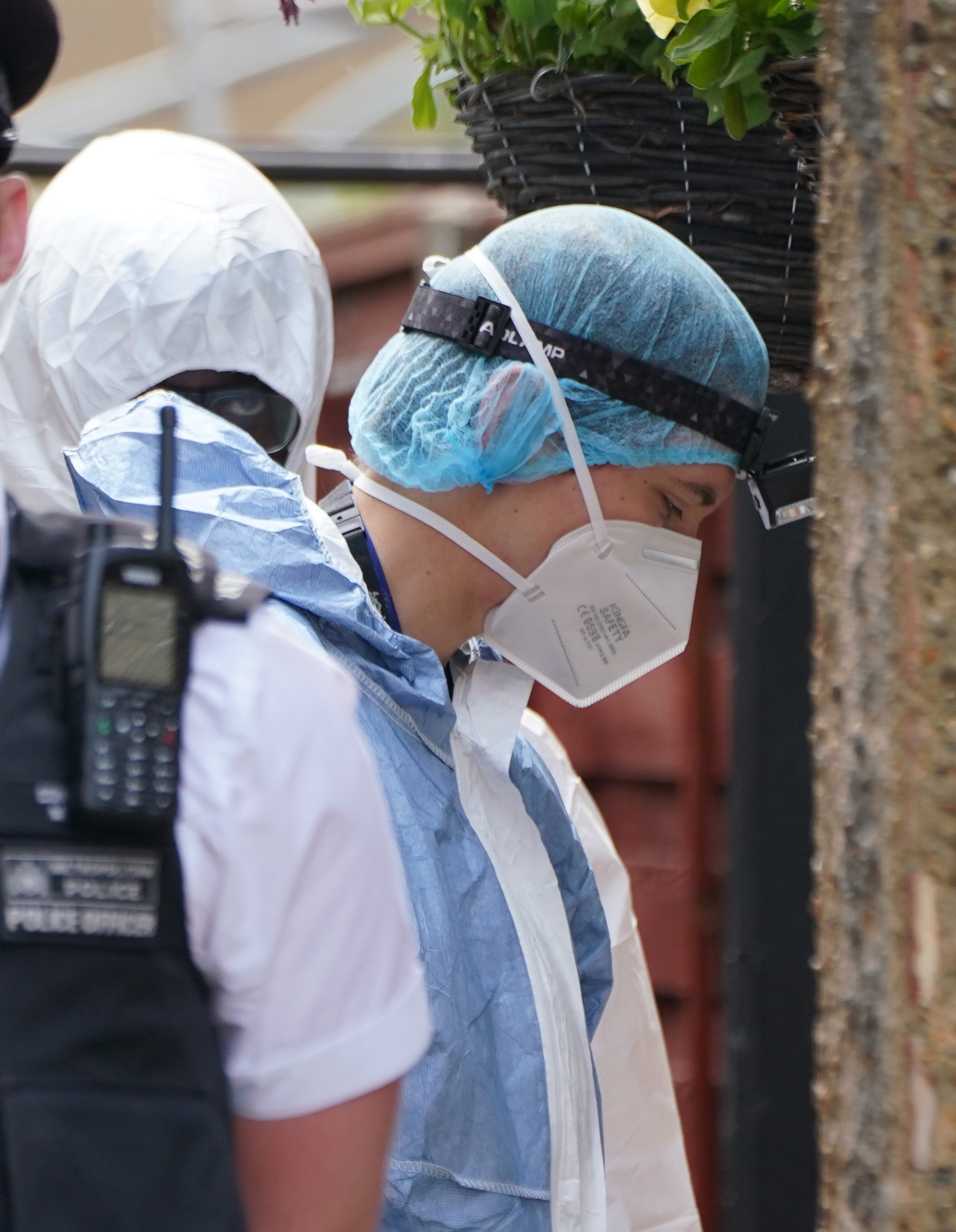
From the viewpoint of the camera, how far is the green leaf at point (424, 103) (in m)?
1.84

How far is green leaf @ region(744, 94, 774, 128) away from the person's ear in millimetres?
722

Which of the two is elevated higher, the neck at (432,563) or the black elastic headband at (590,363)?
the black elastic headband at (590,363)

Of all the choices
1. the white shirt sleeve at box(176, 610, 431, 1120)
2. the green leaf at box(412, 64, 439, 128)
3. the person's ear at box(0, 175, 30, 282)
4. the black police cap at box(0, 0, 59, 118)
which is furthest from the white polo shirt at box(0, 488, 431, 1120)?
the green leaf at box(412, 64, 439, 128)

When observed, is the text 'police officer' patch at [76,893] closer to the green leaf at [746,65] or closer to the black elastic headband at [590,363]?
the green leaf at [746,65]

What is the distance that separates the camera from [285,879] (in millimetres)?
907

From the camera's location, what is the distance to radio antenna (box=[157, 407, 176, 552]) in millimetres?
924

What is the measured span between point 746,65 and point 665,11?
87 mm

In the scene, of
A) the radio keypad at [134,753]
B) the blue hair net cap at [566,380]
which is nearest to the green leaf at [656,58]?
the blue hair net cap at [566,380]

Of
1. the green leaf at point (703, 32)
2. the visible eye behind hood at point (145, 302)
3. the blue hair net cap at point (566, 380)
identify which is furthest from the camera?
the visible eye behind hood at point (145, 302)

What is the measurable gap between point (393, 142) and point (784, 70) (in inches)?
142

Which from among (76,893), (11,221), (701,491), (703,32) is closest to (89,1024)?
(76,893)

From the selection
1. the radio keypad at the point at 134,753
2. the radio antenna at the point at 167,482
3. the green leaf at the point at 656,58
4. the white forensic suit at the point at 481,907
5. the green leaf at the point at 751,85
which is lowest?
the white forensic suit at the point at 481,907

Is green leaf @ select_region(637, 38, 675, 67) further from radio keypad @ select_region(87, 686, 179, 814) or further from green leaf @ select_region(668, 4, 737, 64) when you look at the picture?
radio keypad @ select_region(87, 686, 179, 814)

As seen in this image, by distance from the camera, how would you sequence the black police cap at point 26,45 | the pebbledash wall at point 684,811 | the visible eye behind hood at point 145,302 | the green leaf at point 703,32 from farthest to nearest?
the pebbledash wall at point 684,811 < the visible eye behind hood at point 145,302 < the green leaf at point 703,32 < the black police cap at point 26,45
